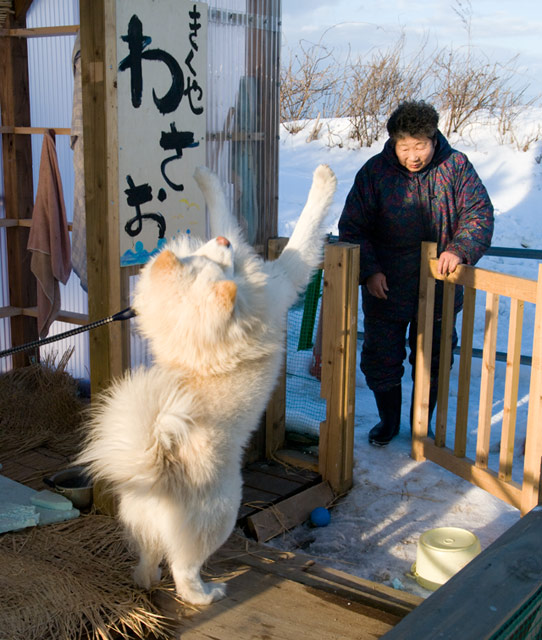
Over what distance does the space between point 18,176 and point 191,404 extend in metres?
3.61

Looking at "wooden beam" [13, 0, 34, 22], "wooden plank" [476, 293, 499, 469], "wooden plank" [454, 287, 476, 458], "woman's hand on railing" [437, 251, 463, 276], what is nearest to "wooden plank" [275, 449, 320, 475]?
"wooden plank" [454, 287, 476, 458]

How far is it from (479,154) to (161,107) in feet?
31.0

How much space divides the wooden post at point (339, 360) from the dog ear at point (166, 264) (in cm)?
169

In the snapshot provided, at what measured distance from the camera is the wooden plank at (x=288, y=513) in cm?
373

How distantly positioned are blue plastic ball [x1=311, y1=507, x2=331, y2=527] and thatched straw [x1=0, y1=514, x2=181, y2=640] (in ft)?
3.76

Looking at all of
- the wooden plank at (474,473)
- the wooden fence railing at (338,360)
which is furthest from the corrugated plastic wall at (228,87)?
the wooden plank at (474,473)

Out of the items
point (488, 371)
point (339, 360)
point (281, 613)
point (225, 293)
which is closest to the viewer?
point (225, 293)

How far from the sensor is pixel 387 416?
4.72 meters

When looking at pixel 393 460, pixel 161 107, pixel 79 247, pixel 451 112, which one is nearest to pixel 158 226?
pixel 161 107

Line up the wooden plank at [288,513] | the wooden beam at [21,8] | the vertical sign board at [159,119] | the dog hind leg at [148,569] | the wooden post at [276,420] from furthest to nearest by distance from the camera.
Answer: the wooden beam at [21,8] < the wooden post at [276,420] < the wooden plank at [288,513] < the vertical sign board at [159,119] < the dog hind leg at [148,569]

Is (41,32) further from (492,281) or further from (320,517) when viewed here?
(320,517)

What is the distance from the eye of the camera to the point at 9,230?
5.48 m

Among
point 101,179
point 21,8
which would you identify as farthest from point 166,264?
point 21,8

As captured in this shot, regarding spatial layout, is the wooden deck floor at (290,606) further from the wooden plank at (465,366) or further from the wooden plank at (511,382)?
the wooden plank at (465,366)
